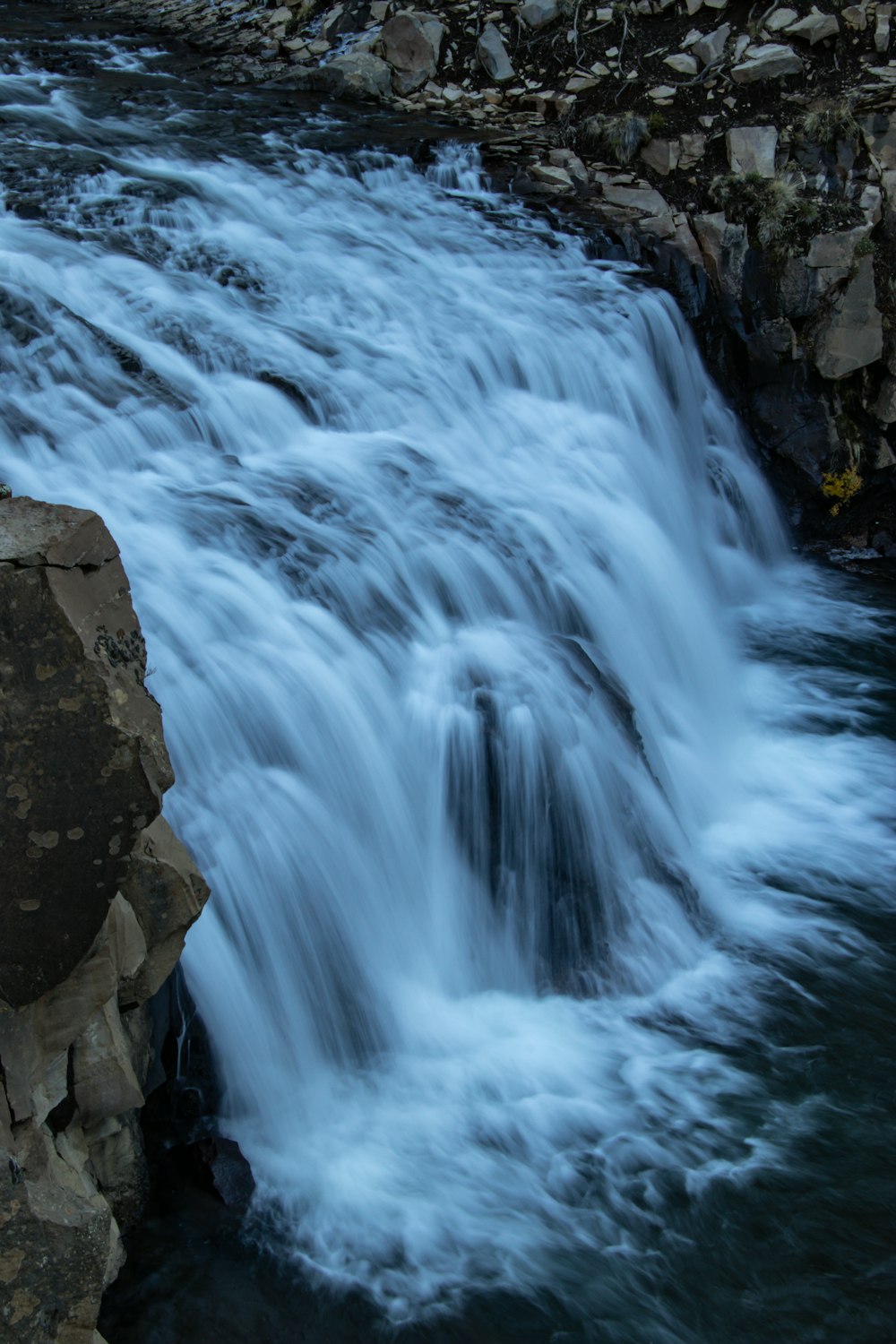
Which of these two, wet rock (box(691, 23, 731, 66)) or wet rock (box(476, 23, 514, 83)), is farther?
wet rock (box(476, 23, 514, 83))

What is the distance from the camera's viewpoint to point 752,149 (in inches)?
385

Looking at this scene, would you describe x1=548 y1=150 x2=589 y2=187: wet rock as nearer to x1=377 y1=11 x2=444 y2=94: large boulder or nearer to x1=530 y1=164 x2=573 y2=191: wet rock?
x1=530 y1=164 x2=573 y2=191: wet rock

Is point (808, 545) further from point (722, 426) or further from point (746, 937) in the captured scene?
point (746, 937)

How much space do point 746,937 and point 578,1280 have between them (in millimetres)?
1924

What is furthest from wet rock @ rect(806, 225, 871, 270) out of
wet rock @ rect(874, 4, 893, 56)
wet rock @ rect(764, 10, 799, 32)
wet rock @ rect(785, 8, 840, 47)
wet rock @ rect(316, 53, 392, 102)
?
wet rock @ rect(316, 53, 392, 102)

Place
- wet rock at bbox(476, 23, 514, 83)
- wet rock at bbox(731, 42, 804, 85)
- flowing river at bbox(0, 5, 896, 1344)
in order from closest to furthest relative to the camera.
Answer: flowing river at bbox(0, 5, 896, 1344), wet rock at bbox(731, 42, 804, 85), wet rock at bbox(476, 23, 514, 83)

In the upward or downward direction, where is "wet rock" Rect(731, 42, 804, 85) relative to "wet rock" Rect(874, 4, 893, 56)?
downward

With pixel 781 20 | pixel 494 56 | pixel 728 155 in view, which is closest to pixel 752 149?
pixel 728 155

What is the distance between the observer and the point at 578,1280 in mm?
3719

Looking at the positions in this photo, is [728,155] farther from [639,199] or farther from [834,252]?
[834,252]

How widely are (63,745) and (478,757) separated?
254 cm

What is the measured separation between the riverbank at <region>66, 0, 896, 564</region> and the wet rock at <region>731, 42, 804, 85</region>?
2 centimetres

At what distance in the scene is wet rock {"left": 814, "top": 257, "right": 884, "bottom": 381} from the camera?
9094 mm

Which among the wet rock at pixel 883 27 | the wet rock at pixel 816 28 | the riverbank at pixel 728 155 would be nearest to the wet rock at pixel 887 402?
the riverbank at pixel 728 155
